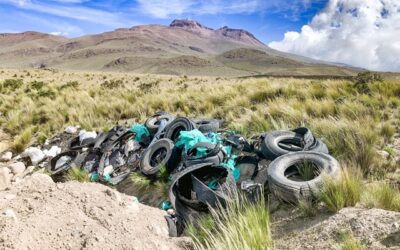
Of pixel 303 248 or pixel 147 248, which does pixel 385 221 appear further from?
pixel 147 248

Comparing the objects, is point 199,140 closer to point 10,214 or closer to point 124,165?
point 124,165

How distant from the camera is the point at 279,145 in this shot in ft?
21.6

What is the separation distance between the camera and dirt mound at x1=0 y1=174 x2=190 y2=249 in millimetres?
3562

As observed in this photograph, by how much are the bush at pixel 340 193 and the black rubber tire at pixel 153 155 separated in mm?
3309

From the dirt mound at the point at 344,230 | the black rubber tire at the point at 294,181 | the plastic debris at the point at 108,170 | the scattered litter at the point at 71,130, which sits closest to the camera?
the dirt mound at the point at 344,230

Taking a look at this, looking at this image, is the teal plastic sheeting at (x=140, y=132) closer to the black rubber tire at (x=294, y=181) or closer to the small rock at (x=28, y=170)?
the small rock at (x=28, y=170)

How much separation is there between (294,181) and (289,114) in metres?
4.45

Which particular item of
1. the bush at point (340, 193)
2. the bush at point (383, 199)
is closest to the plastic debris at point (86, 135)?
the bush at point (340, 193)

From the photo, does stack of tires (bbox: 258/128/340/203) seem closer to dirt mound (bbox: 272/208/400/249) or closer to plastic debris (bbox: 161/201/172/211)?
dirt mound (bbox: 272/208/400/249)

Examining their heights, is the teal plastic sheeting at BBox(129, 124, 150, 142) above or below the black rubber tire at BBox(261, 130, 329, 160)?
below

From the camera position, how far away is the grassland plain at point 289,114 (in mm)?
5895

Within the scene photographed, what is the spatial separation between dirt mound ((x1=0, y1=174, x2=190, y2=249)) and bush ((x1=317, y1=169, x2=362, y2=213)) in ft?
5.27

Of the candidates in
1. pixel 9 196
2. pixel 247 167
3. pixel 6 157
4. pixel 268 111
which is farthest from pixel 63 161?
pixel 268 111

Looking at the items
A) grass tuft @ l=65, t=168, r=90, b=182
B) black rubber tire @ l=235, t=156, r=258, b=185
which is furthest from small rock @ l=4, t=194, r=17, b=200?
grass tuft @ l=65, t=168, r=90, b=182
